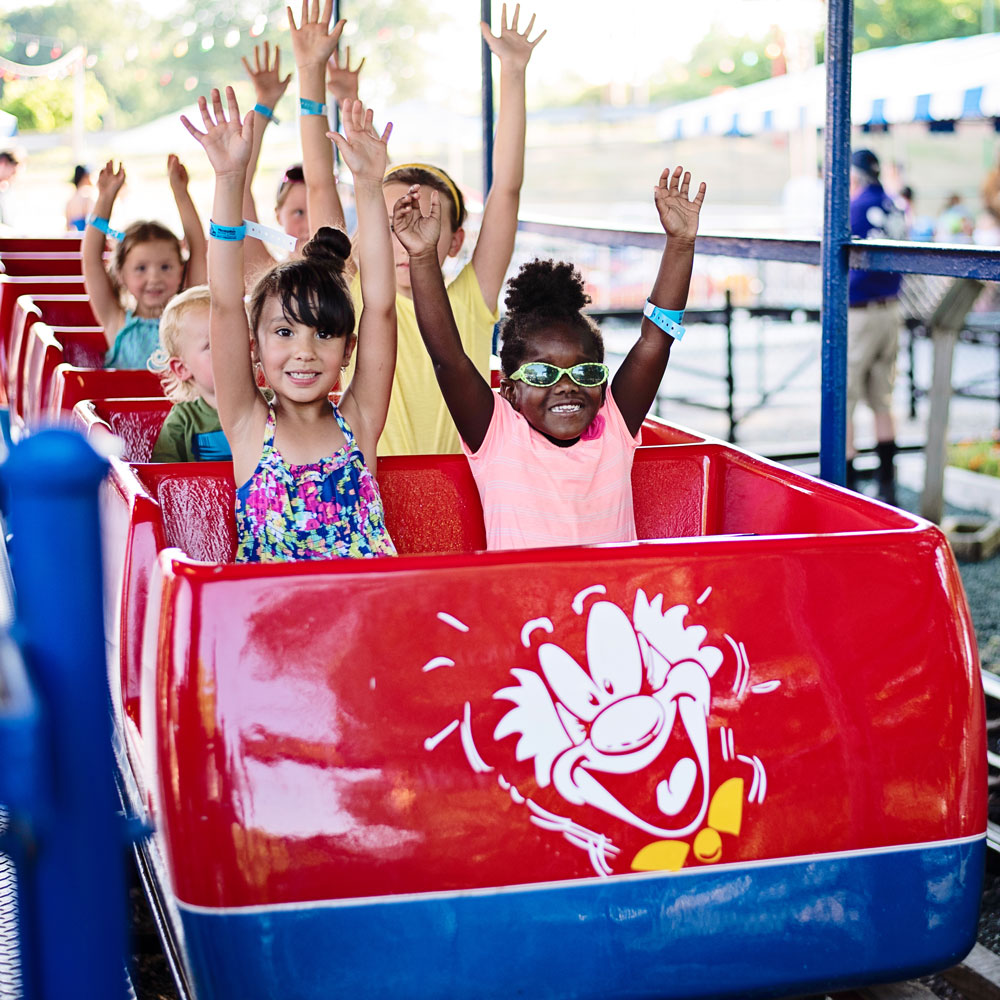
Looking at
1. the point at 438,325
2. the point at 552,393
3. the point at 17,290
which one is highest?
the point at 17,290

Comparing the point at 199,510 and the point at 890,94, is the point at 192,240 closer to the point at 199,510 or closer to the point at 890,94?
the point at 199,510

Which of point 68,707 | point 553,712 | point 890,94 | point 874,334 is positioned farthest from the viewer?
point 890,94

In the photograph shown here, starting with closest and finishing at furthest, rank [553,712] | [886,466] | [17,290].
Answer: [553,712] → [17,290] → [886,466]

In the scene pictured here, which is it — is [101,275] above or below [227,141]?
below

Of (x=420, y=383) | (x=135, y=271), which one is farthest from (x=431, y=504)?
(x=135, y=271)

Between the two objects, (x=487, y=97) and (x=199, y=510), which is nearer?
(x=199, y=510)

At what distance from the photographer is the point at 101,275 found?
4727 millimetres

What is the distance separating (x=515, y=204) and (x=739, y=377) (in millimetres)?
8502

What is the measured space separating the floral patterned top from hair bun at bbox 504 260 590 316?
49 centimetres

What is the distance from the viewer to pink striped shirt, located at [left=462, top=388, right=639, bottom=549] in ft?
8.23

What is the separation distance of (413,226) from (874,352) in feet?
17.4

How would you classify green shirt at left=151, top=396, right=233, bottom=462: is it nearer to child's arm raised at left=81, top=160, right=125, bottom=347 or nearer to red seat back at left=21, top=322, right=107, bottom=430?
red seat back at left=21, top=322, right=107, bottom=430

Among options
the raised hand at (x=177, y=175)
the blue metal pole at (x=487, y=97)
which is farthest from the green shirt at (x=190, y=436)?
the blue metal pole at (x=487, y=97)

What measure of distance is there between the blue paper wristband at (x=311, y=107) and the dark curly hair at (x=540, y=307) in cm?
91
